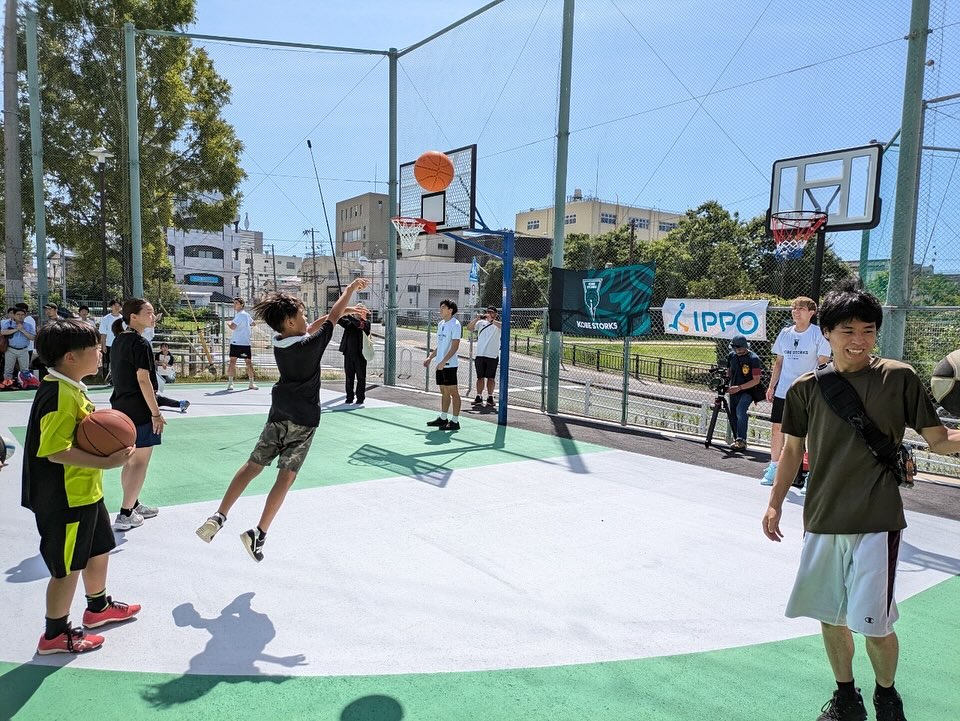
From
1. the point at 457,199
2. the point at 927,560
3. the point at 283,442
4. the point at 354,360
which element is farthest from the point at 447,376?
the point at 927,560

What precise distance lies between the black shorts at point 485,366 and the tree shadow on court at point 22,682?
925 centimetres

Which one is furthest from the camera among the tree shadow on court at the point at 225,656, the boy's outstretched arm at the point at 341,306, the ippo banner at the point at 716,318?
the ippo banner at the point at 716,318

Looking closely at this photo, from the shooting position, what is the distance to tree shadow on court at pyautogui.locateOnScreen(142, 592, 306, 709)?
2875mm

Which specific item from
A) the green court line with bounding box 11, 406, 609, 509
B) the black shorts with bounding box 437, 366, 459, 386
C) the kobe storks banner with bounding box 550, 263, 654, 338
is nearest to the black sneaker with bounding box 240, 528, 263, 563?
the green court line with bounding box 11, 406, 609, 509

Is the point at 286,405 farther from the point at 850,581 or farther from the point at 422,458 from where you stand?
the point at 422,458

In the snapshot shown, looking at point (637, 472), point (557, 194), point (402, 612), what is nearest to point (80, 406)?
point (402, 612)

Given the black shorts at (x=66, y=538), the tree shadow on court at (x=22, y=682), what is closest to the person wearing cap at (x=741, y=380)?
the black shorts at (x=66, y=538)

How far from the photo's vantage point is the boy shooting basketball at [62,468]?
289 centimetres

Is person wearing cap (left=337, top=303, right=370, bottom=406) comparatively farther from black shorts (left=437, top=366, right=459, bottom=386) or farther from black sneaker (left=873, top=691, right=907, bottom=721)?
black sneaker (left=873, top=691, right=907, bottom=721)

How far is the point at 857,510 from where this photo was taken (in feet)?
8.33

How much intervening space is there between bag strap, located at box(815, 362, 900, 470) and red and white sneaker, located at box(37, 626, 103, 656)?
3496 millimetres

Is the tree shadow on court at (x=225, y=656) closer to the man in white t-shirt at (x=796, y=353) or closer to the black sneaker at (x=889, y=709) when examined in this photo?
the black sneaker at (x=889, y=709)

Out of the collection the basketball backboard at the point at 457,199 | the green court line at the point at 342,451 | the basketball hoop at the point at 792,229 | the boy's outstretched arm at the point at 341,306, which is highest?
the basketball backboard at the point at 457,199

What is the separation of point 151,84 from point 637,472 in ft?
53.4
